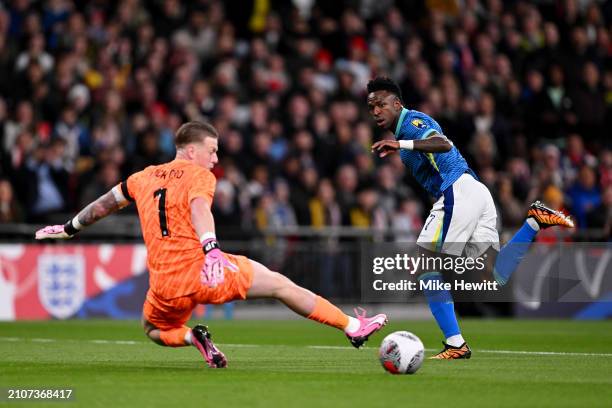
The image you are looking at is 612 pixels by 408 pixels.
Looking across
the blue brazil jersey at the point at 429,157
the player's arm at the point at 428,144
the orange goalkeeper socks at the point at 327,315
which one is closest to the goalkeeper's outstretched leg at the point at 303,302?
the orange goalkeeper socks at the point at 327,315

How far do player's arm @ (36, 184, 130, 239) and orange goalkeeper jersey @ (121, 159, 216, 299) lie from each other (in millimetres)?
533

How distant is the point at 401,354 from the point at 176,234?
6.27 feet

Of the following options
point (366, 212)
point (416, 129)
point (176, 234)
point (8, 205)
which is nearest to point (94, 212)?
point (176, 234)

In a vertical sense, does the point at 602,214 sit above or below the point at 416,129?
below

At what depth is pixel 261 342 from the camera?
45.0ft

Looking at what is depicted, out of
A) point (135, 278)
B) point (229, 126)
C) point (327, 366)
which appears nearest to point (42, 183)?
point (135, 278)

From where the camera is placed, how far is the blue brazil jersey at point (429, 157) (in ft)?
36.7

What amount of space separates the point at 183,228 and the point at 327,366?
1715 millimetres

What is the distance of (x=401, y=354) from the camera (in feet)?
30.2

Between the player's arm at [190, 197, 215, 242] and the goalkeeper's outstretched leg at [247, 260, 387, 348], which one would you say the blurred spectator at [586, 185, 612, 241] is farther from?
the player's arm at [190, 197, 215, 242]

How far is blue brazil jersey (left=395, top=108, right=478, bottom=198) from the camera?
36.7 ft

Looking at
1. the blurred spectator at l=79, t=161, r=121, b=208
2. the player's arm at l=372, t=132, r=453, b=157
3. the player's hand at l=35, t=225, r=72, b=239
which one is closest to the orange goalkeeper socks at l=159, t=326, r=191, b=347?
the player's hand at l=35, t=225, r=72, b=239

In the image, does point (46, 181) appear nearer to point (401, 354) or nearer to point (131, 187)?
point (131, 187)

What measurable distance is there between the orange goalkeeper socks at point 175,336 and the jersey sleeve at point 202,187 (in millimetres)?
1099
